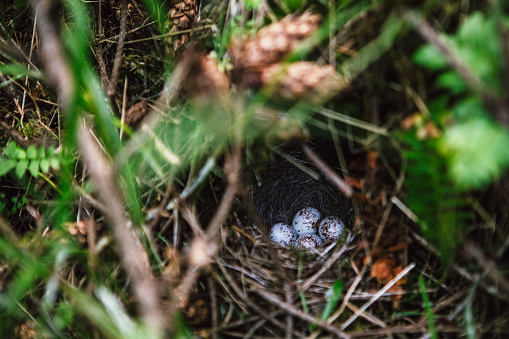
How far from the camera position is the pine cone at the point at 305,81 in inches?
48.1

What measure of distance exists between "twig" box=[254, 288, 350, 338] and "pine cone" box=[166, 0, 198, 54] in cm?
119

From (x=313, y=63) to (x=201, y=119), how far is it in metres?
0.50

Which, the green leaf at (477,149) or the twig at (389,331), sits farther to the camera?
the twig at (389,331)

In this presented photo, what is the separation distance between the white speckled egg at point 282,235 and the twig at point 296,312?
2.31ft

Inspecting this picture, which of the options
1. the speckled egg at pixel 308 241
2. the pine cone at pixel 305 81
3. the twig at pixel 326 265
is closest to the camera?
the pine cone at pixel 305 81

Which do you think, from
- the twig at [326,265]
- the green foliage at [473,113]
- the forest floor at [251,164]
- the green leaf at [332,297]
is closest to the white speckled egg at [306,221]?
the forest floor at [251,164]

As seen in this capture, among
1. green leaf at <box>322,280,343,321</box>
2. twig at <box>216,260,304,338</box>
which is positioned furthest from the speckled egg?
twig at <box>216,260,304,338</box>

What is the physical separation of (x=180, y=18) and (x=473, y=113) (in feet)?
4.45

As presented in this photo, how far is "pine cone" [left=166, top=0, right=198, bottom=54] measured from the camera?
171cm

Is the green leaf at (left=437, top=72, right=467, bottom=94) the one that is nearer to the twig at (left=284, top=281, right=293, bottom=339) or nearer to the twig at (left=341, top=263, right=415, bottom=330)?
the twig at (left=341, top=263, right=415, bottom=330)

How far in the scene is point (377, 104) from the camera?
1263 mm

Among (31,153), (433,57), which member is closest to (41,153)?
(31,153)

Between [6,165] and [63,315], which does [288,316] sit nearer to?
[63,315]

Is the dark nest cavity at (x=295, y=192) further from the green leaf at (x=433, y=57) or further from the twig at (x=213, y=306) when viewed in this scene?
the green leaf at (x=433, y=57)
